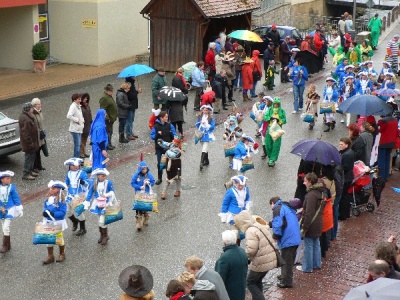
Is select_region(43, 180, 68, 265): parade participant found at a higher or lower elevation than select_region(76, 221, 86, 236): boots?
higher

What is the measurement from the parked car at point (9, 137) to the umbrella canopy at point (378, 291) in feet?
36.4

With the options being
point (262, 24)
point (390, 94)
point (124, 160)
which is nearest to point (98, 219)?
point (124, 160)

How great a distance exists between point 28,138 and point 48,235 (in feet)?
15.1

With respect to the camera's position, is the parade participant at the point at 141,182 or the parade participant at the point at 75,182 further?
the parade participant at the point at 141,182

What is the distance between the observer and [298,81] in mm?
23016

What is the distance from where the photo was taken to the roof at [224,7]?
2845cm

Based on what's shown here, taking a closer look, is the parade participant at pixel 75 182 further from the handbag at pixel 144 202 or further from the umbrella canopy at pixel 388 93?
the umbrella canopy at pixel 388 93

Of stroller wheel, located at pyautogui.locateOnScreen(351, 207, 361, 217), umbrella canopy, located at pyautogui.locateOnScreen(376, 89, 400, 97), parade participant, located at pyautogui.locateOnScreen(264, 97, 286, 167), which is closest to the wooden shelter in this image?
umbrella canopy, located at pyautogui.locateOnScreen(376, 89, 400, 97)

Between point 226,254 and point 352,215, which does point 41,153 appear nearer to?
point 352,215

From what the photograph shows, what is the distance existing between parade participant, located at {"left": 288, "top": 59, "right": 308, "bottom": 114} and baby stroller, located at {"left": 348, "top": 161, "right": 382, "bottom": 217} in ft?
24.2

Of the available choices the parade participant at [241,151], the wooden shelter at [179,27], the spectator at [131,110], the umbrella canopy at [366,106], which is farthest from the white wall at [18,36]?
the umbrella canopy at [366,106]

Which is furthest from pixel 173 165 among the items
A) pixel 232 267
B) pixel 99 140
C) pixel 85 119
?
pixel 232 267

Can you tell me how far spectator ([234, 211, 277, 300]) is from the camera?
35.3 feet

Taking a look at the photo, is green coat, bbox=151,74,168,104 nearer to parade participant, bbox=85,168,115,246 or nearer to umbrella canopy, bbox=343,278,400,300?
parade participant, bbox=85,168,115,246
